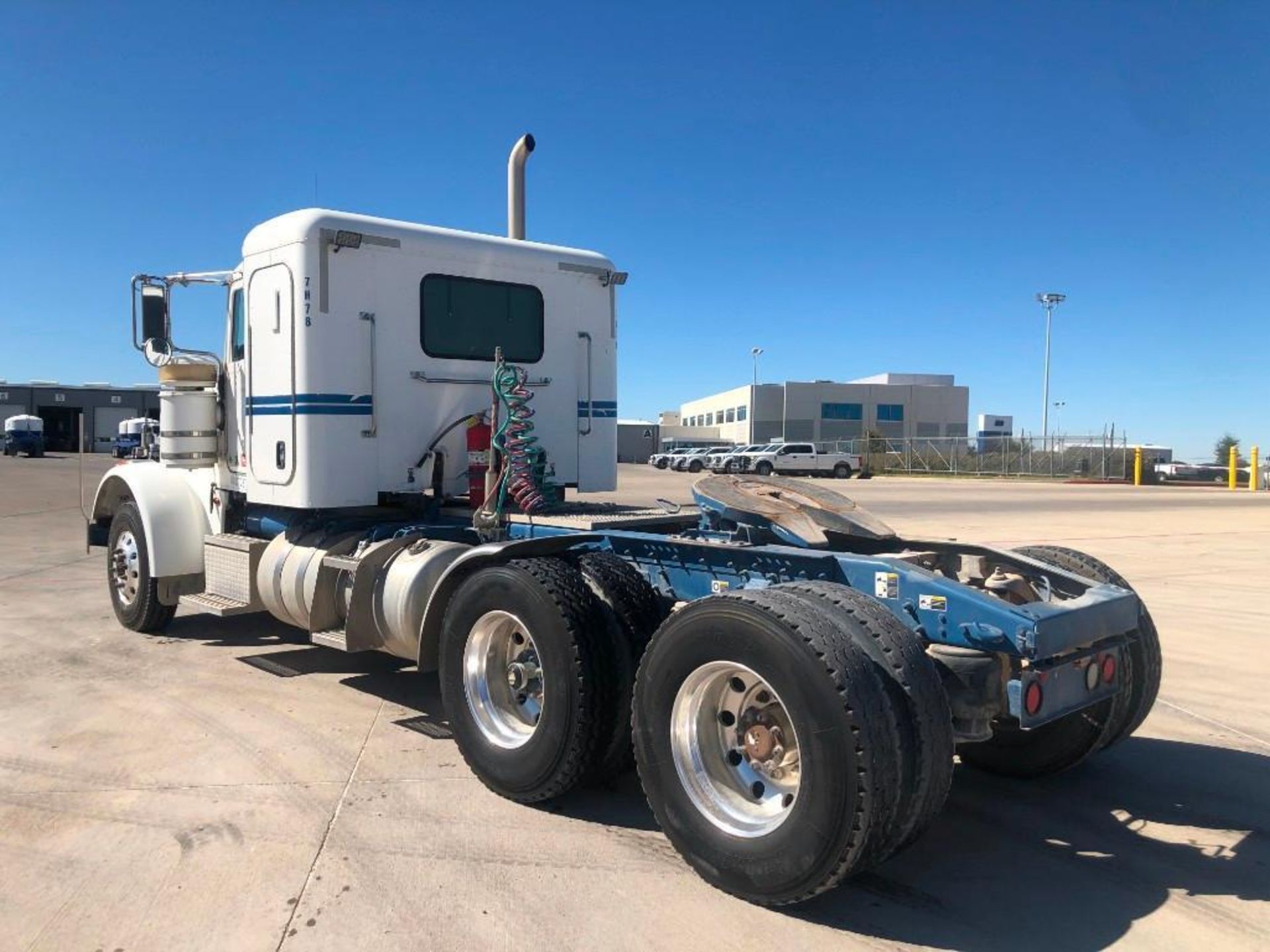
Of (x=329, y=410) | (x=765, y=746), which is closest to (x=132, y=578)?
(x=329, y=410)

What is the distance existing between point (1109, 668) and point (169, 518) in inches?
272

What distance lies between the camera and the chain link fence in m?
46.4

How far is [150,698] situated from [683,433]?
97.0 m

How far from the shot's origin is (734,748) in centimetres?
382

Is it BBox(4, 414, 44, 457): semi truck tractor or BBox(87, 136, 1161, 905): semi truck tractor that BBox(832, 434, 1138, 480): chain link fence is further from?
BBox(4, 414, 44, 457): semi truck tractor

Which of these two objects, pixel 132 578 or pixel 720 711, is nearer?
pixel 720 711

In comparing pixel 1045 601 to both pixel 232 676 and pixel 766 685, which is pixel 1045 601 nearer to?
pixel 766 685

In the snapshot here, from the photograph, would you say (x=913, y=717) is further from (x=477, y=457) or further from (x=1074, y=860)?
(x=477, y=457)

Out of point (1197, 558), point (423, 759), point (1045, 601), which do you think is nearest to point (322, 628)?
point (423, 759)

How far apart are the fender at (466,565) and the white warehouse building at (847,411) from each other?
73.5 m

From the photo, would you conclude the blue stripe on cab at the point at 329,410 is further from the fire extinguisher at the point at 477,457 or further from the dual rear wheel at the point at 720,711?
the dual rear wheel at the point at 720,711

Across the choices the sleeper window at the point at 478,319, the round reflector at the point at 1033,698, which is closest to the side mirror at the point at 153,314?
the sleeper window at the point at 478,319

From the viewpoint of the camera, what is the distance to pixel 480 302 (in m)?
6.82

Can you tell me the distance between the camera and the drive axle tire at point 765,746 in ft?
10.5
